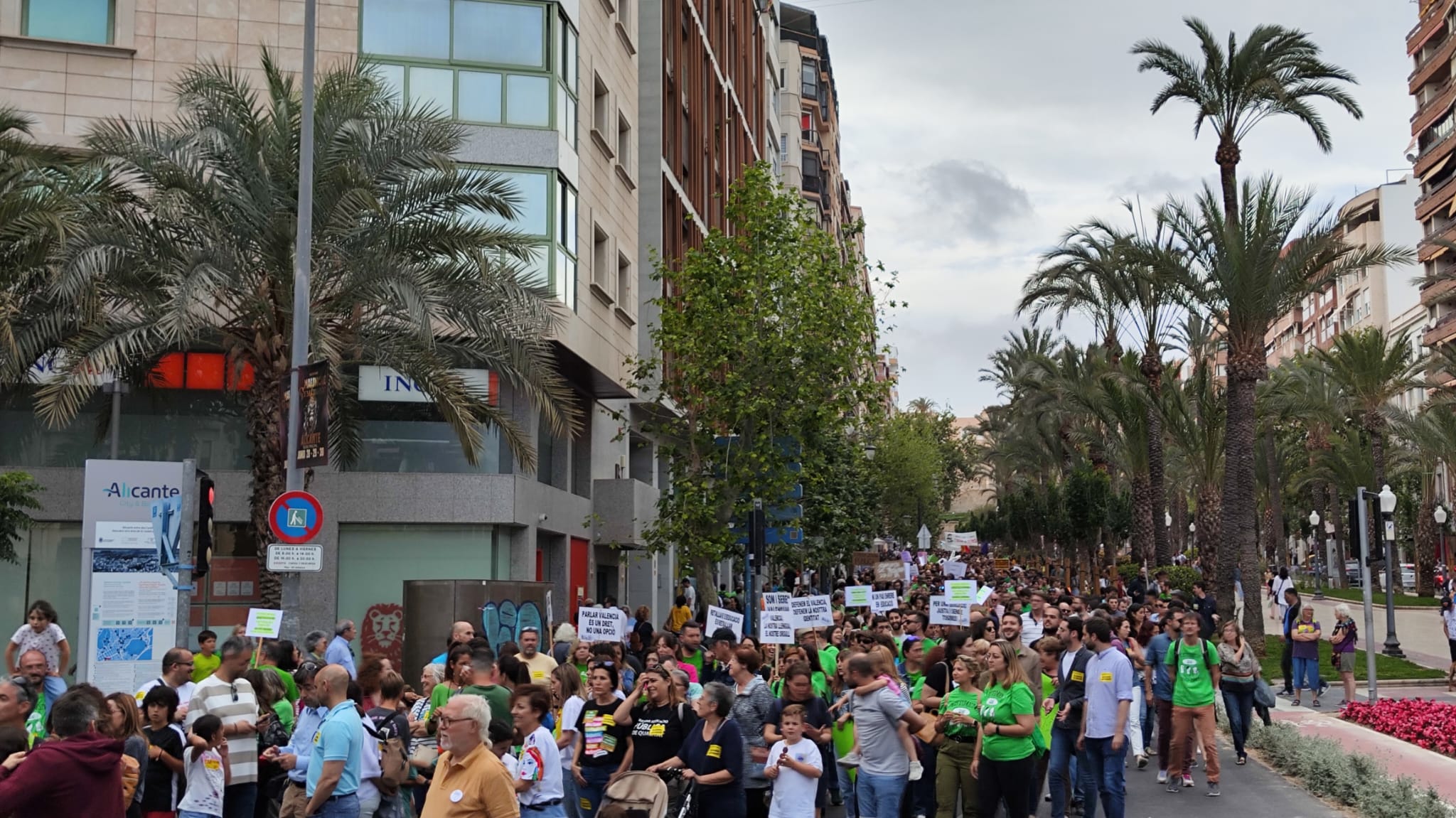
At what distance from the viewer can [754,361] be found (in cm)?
2925

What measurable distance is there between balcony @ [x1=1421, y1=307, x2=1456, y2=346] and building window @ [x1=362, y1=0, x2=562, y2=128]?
59.0m

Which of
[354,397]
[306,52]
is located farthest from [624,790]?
[354,397]

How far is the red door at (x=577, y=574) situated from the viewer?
30359mm

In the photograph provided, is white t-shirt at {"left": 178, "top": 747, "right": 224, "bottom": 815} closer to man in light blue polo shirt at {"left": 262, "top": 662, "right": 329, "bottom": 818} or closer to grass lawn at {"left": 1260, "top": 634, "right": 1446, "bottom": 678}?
man in light blue polo shirt at {"left": 262, "top": 662, "right": 329, "bottom": 818}

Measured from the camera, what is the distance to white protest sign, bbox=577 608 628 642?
16.7m

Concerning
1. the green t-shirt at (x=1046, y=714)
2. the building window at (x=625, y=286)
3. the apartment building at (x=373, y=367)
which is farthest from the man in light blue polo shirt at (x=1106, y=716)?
the building window at (x=625, y=286)

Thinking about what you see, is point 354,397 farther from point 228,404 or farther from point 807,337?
point 807,337

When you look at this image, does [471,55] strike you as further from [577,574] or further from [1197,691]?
[1197,691]

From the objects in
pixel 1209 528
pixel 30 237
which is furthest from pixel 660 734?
pixel 1209 528

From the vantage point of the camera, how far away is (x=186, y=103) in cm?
2061

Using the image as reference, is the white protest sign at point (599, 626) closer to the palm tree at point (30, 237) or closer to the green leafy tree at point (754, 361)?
the palm tree at point (30, 237)

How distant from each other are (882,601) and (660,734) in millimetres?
12388

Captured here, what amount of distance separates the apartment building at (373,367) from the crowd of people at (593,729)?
9.41 meters

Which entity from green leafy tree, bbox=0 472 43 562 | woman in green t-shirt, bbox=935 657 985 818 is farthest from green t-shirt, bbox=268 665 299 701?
green leafy tree, bbox=0 472 43 562
